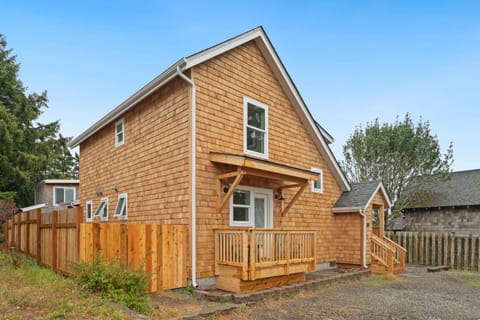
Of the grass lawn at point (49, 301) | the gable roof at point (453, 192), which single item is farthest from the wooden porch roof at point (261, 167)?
the gable roof at point (453, 192)

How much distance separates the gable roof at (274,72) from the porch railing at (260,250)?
165 inches

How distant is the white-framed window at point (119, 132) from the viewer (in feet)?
38.2

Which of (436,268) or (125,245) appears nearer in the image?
(125,245)

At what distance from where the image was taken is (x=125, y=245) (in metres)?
7.28

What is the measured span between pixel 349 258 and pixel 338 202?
2.15m

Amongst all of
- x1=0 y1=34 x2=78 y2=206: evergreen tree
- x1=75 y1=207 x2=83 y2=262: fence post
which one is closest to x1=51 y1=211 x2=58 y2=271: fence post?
x1=75 y1=207 x2=83 y2=262: fence post

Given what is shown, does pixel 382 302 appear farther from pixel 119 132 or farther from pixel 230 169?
pixel 119 132

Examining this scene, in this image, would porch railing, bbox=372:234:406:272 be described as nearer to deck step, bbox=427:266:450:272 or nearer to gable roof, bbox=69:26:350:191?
deck step, bbox=427:266:450:272

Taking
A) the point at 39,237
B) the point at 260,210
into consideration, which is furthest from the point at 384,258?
the point at 39,237

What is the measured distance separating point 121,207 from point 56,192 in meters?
16.5

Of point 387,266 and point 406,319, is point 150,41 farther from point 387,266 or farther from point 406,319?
point 406,319

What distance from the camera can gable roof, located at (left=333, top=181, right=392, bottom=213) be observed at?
42.1 ft

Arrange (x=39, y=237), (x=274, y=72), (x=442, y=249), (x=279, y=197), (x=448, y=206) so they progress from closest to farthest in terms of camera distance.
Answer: (x=39, y=237), (x=279, y=197), (x=274, y=72), (x=442, y=249), (x=448, y=206)

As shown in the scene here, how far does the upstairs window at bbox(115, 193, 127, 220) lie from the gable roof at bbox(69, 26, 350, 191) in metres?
2.74
